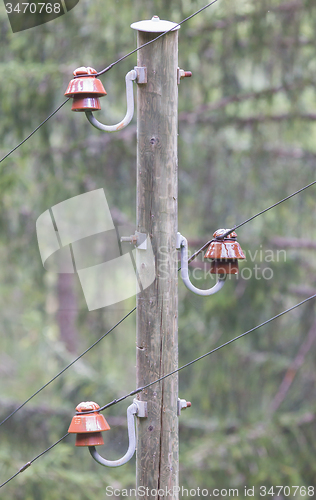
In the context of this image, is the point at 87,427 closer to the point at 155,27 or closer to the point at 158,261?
the point at 158,261

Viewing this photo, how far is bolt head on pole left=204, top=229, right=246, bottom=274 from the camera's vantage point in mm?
2791

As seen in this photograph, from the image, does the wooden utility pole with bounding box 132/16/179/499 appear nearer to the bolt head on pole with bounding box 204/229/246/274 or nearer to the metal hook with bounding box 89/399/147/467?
the metal hook with bounding box 89/399/147/467

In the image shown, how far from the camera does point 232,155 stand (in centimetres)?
657

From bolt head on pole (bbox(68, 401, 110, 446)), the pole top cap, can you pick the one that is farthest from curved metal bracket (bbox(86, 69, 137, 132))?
bolt head on pole (bbox(68, 401, 110, 446))

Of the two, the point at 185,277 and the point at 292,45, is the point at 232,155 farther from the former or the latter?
the point at 185,277

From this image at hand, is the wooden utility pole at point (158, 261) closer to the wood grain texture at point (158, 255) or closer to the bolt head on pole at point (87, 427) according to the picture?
→ the wood grain texture at point (158, 255)

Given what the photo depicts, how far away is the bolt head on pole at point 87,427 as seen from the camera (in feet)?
8.52

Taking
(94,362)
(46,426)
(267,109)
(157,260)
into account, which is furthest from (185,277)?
(94,362)

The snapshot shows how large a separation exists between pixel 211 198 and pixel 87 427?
454cm

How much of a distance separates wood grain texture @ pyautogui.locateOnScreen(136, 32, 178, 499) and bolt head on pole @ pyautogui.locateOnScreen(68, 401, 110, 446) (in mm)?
220

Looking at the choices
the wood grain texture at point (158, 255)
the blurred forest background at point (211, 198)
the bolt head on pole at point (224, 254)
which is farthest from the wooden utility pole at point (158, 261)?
the blurred forest background at point (211, 198)

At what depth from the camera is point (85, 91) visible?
2605 millimetres

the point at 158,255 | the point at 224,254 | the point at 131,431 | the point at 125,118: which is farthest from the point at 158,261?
the point at 131,431

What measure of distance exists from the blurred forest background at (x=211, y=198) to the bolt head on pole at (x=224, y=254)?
3431 millimetres
